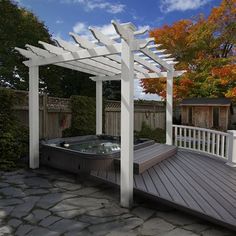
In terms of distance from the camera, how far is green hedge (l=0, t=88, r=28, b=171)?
571 centimetres

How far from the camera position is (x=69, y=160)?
5180 millimetres

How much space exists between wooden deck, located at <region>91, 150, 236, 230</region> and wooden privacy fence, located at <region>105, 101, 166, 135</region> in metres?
4.29

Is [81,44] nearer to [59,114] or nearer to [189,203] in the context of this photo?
[189,203]

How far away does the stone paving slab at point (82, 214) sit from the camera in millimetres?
2961

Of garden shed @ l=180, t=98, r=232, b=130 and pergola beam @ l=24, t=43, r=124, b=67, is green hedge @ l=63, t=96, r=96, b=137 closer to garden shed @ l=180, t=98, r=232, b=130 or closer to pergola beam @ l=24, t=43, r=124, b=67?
pergola beam @ l=24, t=43, r=124, b=67

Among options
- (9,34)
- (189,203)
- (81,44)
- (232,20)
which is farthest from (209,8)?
(189,203)

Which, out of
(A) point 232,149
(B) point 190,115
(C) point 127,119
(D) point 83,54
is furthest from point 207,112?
(C) point 127,119

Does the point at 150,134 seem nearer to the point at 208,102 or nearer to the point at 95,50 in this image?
the point at 208,102

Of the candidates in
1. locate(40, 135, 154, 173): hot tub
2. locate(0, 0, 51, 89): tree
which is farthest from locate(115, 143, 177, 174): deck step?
locate(0, 0, 51, 89): tree

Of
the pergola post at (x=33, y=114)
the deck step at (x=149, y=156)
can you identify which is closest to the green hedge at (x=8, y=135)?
the pergola post at (x=33, y=114)

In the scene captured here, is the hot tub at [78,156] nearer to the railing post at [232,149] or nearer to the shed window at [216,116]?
the railing post at [232,149]

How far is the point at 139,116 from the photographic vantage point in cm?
1173

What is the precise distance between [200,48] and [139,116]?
4.54 meters

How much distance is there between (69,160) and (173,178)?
2.16 m
